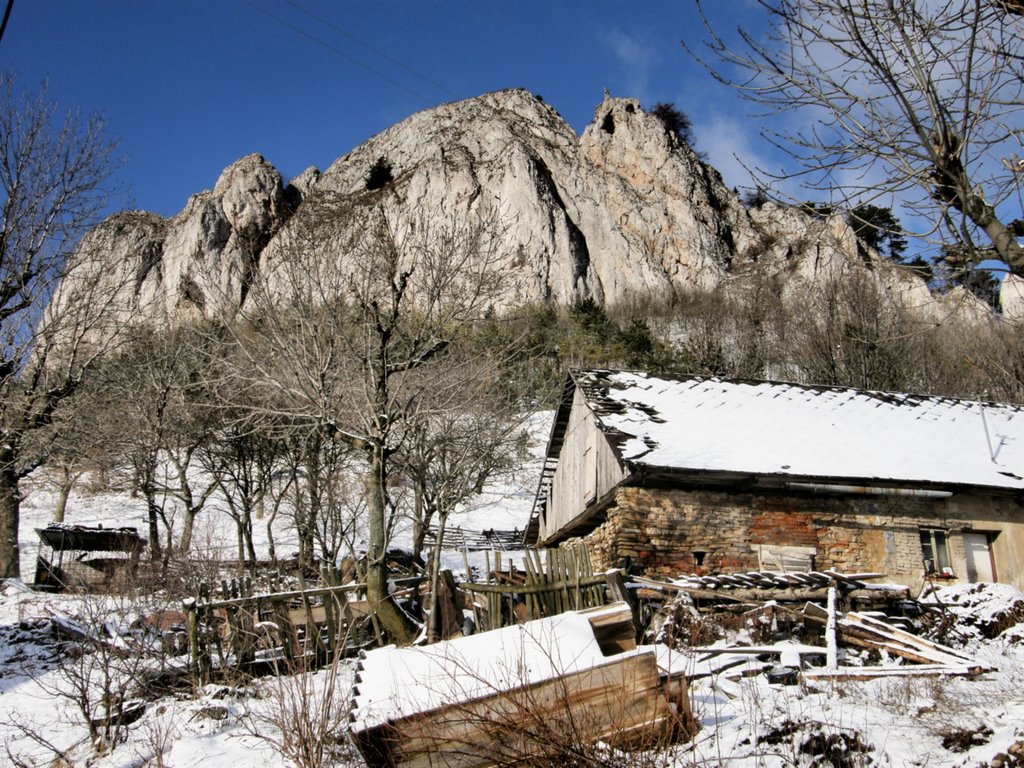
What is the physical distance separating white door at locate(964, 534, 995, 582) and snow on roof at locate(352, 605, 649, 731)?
36.4 feet

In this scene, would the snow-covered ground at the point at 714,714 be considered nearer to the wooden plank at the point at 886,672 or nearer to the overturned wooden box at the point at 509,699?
the wooden plank at the point at 886,672

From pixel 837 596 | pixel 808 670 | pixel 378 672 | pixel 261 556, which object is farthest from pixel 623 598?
pixel 261 556

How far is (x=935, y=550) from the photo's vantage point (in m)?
13.2

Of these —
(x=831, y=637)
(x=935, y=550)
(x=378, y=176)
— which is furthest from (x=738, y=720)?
(x=378, y=176)

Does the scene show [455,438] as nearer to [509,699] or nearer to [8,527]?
[8,527]

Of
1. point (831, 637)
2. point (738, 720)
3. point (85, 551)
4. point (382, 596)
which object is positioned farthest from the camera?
point (85, 551)

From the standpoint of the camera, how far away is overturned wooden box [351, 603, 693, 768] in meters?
4.26

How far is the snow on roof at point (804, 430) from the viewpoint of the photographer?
1316 cm

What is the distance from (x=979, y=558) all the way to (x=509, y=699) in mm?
12666

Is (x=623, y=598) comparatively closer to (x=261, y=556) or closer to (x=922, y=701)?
(x=922, y=701)

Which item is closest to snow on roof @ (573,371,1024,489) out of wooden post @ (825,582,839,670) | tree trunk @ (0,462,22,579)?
wooden post @ (825,582,839,670)

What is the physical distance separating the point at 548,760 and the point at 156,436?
2035 centimetres

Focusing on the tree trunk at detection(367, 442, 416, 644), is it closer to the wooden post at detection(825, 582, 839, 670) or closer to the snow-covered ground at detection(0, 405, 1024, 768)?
the snow-covered ground at detection(0, 405, 1024, 768)

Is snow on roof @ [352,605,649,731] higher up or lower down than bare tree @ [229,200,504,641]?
lower down
